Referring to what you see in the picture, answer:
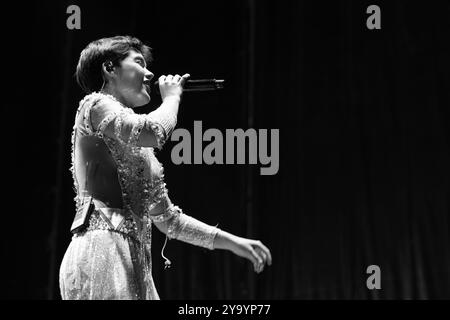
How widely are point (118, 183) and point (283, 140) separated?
1646 millimetres

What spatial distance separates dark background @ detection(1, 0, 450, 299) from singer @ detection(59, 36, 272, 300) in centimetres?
134

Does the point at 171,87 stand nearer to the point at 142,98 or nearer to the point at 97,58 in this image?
the point at 142,98

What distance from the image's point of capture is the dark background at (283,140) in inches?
106

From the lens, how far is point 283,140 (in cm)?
292

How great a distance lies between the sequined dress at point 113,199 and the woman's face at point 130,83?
8cm

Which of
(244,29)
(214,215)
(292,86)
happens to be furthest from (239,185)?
(244,29)

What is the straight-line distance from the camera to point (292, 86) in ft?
9.82

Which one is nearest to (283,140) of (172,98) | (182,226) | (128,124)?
(182,226)

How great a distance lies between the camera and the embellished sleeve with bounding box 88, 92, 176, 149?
4.19 ft

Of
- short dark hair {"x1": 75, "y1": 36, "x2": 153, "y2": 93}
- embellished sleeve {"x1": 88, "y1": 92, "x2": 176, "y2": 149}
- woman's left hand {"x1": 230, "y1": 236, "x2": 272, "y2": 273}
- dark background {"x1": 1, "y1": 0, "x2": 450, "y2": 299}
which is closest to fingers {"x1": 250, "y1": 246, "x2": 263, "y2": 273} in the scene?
woman's left hand {"x1": 230, "y1": 236, "x2": 272, "y2": 273}

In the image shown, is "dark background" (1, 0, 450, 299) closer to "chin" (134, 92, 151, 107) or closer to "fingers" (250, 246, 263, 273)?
"chin" (134, 92, 151, 107)

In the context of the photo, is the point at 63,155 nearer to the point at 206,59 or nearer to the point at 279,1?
the point at 206,59

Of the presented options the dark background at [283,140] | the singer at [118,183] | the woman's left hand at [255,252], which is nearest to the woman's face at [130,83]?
the singer at [118,183]

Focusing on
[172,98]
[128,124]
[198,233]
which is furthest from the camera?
[198,233]
